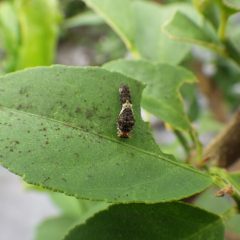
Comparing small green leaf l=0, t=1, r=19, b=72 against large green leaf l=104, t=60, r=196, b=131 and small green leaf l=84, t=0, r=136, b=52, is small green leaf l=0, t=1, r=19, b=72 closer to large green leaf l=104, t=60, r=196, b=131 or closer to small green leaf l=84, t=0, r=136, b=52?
small green leaf l=84, t=0, r=136, b=52

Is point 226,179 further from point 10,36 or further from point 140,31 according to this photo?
point 10,36

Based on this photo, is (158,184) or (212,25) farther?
(212,25)

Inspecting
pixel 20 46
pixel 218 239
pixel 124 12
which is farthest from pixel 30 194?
pixel 218 239

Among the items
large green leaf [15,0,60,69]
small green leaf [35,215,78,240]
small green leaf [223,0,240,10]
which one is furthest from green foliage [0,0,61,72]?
small green leaf [223,0,240,10]

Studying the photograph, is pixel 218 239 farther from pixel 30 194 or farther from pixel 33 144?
pixel 30 194

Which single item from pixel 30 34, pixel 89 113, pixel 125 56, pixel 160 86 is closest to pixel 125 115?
pixel 89 113

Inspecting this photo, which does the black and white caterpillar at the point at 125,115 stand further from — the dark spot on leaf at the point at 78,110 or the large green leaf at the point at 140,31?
the large green leaf at the point at 140,31

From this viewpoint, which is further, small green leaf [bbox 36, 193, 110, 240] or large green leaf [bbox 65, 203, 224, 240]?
small green leaf [bbox 36, 193, 110, 240]
